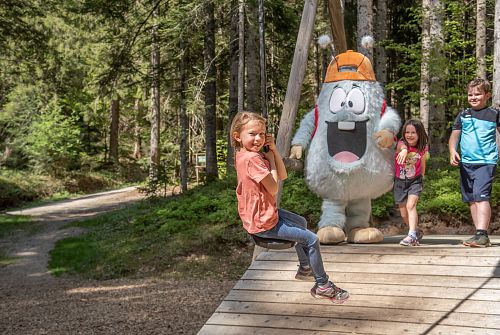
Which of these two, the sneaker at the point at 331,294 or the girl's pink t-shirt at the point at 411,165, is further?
the girl's pink t-shirt at the point at 411,165

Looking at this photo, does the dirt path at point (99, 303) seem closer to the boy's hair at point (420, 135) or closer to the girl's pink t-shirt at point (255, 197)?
the girl's pink t-shirt at point (255, 197)

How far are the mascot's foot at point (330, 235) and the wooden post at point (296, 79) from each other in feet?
2.42

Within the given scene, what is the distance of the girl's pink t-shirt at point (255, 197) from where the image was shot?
345 cm

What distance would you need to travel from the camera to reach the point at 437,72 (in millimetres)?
10156

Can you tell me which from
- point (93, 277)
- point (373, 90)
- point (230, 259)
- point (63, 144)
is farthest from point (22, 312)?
point (63, 144)

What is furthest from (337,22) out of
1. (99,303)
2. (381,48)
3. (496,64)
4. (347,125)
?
(381,48)

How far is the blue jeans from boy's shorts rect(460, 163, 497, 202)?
217cm

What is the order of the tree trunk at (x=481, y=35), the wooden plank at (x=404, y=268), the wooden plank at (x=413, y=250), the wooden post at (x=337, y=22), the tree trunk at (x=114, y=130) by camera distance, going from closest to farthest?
1. the wooden plank at (x=404, y=268)
2. the wooden plank at (x=413, y=250)
3. the wooden post at (x=337, y=22)
4. the tree trunk at (x=481, y=35)
5. the tree trunk at (x=114, y=130)

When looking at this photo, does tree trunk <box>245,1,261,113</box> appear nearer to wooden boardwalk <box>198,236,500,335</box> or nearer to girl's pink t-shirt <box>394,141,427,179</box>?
girl's pink t-shirt <box>394,141,427,179</box>

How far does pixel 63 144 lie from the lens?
25750 millimetres

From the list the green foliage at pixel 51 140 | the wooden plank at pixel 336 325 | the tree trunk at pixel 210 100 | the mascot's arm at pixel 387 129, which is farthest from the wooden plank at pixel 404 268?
the green foliage at pixel 51 140

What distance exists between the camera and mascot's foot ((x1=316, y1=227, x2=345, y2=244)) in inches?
207

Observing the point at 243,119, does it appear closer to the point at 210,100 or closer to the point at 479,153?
the point at 479,153

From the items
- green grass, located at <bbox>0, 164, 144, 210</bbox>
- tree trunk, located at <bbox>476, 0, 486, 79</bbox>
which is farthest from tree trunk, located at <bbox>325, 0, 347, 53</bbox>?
green grass, located at <bbox>0, 164, 144, 210</bbox>
